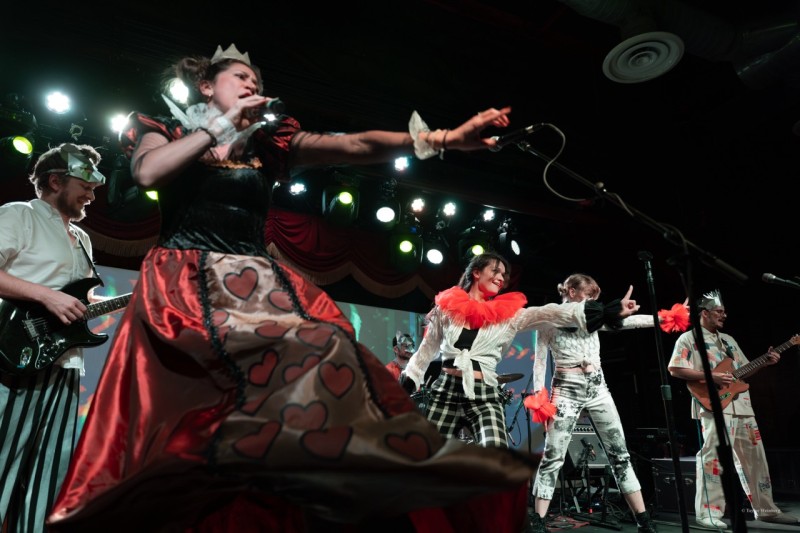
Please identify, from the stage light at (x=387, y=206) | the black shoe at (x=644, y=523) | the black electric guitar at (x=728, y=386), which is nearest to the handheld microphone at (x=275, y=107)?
the black shoe at (x=644, y=523)

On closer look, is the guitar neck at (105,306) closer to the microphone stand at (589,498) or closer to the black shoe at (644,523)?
the black shoe at (644,523)

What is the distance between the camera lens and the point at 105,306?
3.24 meters

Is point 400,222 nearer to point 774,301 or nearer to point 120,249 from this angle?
point 120,249

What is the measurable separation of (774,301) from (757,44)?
16.2 feet

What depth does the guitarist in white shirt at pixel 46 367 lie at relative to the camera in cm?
262

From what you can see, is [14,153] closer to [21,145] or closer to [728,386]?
[21,145]

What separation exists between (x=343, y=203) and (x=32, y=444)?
6.06 m

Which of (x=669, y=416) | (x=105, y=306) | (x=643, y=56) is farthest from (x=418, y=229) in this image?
(x=105, y=306)

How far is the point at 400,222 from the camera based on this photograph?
30.6ft

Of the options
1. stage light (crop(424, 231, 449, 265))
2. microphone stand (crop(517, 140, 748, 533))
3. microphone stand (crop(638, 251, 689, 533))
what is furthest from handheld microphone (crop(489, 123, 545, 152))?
stage light (crop(424, 231, 449, 265))

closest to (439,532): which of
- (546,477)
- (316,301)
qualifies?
(316,301)

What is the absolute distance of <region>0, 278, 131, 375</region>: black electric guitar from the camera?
2680 millimetres

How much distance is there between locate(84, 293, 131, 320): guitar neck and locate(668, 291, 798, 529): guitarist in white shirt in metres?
5.51

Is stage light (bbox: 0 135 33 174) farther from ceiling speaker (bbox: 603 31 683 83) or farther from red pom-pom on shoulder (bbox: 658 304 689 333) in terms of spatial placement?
red pom-pom on shoulder (bbox: 658 304 689 333)
